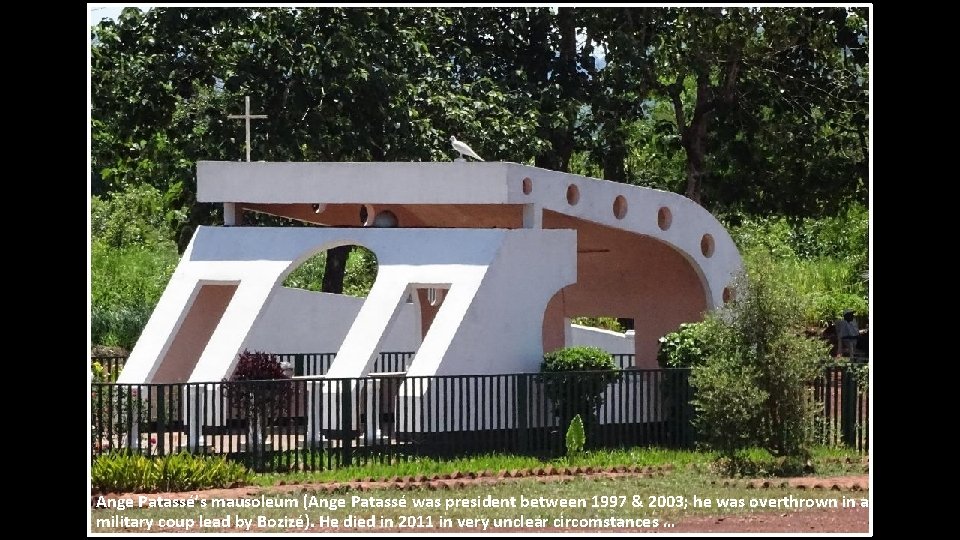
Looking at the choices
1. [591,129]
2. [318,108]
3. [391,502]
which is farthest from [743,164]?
[391,502]

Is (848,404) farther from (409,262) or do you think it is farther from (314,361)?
(314,361)

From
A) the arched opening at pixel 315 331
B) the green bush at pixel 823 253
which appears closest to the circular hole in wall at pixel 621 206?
the arched opening at pixel 315 331

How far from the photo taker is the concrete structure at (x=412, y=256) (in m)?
22.8

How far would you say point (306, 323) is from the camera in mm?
30359

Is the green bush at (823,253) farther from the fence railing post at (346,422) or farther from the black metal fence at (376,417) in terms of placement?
the fence railing post at (346,422)

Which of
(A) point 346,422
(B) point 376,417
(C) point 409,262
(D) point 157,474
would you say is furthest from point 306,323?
(D) point 157,474

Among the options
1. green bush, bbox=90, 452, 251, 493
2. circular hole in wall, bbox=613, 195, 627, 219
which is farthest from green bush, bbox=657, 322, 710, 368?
green bush, bbox=90, 452, 251, 493

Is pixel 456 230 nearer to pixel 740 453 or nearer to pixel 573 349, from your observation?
pixel 573 349

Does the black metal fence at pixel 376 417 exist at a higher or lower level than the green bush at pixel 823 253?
lower

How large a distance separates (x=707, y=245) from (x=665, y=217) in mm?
1144

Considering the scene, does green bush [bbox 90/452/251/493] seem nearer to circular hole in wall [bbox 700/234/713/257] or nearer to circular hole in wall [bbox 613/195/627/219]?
circular hole in wall [bbox 613/195/627/219]

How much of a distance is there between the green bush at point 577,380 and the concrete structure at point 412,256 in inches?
23.4

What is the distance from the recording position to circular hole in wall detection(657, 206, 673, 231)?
25500 mm

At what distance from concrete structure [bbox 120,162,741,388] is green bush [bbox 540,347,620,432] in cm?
60
